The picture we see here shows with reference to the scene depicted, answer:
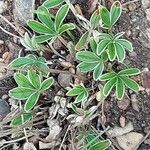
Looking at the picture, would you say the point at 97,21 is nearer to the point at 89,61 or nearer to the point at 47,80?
the point at 89,61

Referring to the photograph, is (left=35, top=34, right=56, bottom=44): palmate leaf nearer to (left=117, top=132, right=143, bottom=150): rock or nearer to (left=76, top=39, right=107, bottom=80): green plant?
(left=76, top=39, right=107, bottom=80): green plant

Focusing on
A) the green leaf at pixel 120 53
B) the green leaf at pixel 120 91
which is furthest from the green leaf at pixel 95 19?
the green leaf at pixel 120 91

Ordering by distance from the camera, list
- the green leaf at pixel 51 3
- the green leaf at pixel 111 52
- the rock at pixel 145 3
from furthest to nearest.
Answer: the rock at pixel 145 3 → the green leaf at pixel 51 3 → the green leaf at pixel 111 52

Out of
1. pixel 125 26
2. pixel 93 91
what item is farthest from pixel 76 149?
pixel 125 26

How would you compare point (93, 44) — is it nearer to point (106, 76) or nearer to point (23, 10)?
point (106, 76)

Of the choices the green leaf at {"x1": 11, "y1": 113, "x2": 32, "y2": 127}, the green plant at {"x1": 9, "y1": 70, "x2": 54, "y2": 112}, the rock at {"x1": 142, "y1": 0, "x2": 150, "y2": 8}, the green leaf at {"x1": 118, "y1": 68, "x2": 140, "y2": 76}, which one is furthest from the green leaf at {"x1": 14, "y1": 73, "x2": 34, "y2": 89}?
the rock at {"x1": 142, "y1": 0, "x2": 150, "y2": 8}

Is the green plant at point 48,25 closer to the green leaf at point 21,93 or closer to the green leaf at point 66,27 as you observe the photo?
the green leaf at point 66,27

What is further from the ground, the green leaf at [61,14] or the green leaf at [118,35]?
the green leaf at [61,14]
